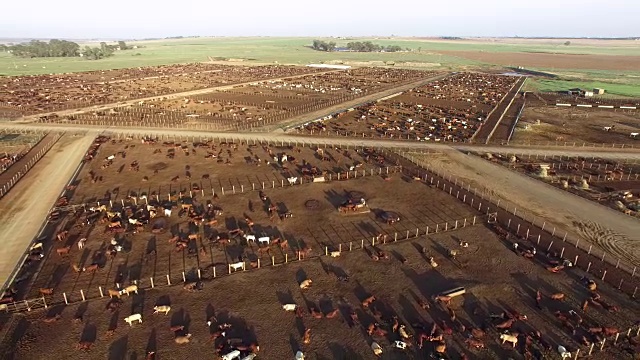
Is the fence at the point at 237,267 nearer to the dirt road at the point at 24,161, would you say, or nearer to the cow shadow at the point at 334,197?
the cow shadow at the point at 334,197

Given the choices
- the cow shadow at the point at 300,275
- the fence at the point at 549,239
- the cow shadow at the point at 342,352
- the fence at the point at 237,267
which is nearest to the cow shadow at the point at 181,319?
the fence at the point at 237,267

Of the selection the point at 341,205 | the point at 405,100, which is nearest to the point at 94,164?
the point at 341,205

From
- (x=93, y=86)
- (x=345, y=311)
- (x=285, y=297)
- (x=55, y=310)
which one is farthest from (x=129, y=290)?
(x=93, y=86)

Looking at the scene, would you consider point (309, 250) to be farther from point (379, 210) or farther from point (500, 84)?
point (500, 84)

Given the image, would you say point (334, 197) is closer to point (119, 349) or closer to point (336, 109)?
point (119, 349)

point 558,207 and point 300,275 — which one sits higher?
point 558,207

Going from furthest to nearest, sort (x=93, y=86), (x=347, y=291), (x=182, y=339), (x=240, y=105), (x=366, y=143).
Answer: (x=93, y=86)
(x=240, y=105)
(x=366, y=143)
(x=347, y=291)
(x=182, y=339)

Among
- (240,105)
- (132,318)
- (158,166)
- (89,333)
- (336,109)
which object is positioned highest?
(240,105)
